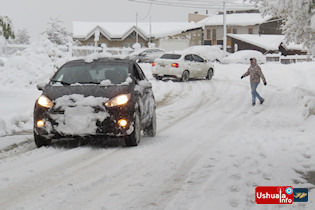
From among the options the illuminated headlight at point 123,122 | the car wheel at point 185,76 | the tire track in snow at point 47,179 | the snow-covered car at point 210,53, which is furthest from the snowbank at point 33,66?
the snow-covered car at point 210,53

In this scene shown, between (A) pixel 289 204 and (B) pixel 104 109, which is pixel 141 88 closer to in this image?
(B) pixel 104 109

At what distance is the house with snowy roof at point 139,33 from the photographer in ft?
204

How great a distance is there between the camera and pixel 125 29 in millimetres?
64438

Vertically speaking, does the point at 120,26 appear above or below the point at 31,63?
above

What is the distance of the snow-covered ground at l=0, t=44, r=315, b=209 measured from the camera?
4.84m

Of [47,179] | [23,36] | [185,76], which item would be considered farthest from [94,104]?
[23,36]

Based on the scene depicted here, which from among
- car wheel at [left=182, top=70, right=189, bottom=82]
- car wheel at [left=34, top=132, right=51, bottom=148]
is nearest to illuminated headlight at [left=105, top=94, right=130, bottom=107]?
car wheel at [left=34, top=132, right=51, bottom=148]

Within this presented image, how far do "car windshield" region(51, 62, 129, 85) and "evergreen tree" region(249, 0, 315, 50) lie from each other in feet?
10.0

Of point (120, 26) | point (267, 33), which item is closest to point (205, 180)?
point (120, 26)

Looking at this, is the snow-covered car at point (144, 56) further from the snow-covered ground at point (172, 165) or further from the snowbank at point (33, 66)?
the snow-covered ground at point (172, 165)

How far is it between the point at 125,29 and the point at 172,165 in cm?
5930

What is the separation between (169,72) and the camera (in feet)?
80.5

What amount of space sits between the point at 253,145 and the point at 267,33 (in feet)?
222

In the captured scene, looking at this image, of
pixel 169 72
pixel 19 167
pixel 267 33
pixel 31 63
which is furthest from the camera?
pixel 267 33
